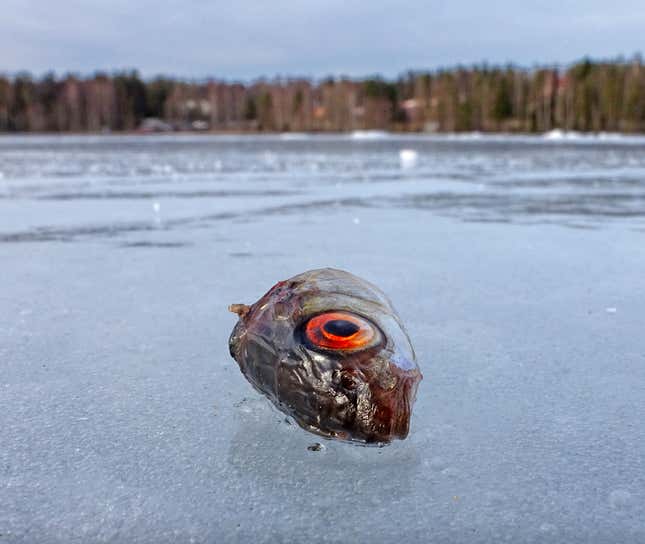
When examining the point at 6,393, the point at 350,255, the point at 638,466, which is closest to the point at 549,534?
the point at 638,466

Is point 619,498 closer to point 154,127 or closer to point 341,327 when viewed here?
point 341,327

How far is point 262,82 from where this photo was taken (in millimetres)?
127000

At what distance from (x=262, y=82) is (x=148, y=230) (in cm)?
12637

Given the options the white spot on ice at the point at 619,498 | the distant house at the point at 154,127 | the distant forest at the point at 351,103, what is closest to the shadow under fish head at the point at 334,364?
the white spot on ice at the point at 619,498

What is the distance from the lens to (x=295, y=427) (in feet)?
7.20

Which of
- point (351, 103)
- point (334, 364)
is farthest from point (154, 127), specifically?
point (334, 364)

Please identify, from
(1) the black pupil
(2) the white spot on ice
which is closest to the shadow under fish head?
(1) the black pupil

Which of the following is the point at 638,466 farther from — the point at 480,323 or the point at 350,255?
the point at 350,255

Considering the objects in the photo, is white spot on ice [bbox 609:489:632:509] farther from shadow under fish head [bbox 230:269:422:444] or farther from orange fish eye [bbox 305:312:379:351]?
orange fish eye [bbox 305:312:379:351]

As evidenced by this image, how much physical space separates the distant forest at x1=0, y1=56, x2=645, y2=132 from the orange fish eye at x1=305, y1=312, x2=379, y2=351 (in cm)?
7376

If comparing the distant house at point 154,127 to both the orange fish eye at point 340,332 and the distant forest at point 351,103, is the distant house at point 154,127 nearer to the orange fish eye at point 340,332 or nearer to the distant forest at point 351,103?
the distant forest at point 351,103

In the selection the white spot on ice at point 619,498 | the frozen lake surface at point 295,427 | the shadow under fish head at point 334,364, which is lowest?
the white spot on ice at point 619,498

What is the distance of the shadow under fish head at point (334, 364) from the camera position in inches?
76.7

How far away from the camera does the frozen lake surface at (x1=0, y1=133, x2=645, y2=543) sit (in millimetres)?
1713
